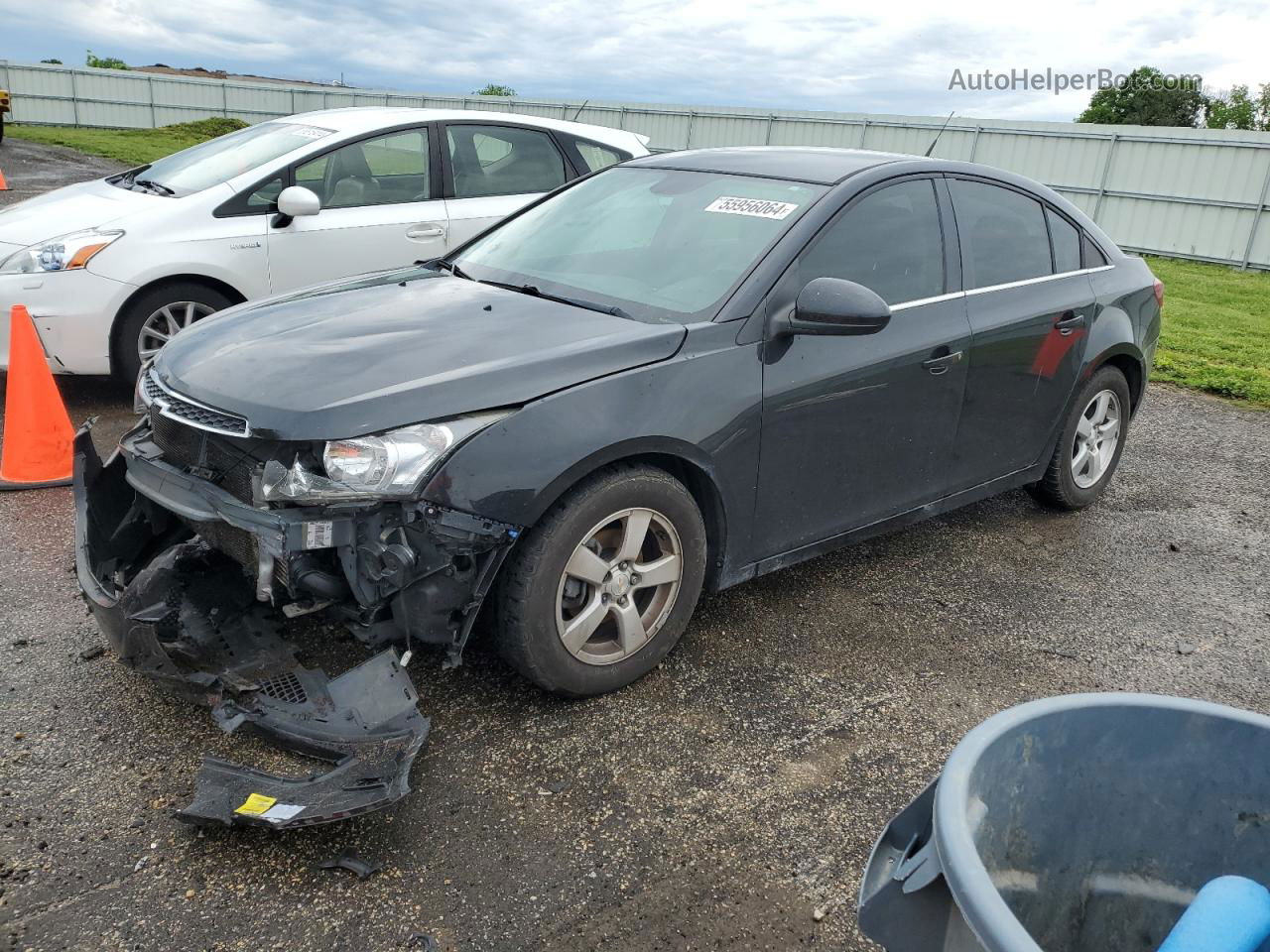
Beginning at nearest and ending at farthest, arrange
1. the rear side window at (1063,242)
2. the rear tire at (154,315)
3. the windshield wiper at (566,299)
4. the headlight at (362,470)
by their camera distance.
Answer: the headlight at (362,470) < the windshield wiper at (566,299) < the rear side window at (1063,242) < the rear tire at (154,315)

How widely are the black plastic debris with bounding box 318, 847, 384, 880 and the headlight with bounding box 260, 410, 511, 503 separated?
2.95 feet

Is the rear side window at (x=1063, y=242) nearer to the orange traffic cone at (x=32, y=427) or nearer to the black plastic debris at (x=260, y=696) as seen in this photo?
the black plastic debris at (x=260, y=696)

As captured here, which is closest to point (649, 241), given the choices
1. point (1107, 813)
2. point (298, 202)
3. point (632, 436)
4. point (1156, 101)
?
point (632, 436)

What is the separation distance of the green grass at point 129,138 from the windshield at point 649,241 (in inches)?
721

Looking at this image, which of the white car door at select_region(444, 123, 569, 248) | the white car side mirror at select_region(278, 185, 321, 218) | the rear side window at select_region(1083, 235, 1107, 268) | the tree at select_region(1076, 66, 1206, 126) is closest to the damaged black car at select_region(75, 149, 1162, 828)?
the rear side window at select_region(1083, 235, 1107, 268)

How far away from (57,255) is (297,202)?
127cm

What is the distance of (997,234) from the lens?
14.3 feet

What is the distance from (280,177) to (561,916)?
5.00 m

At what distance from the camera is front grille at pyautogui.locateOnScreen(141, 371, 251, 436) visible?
282 centimetres

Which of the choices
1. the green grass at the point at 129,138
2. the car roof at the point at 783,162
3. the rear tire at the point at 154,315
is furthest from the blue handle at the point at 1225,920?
the green grass at the point at 129,138

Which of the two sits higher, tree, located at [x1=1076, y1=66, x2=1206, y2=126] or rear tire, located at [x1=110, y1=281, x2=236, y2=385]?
tree, located at [x1=1076, y1=66, x2=1206, y2=126]

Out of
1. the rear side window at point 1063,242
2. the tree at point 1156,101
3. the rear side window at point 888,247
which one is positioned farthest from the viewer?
the tree at point 1156,101

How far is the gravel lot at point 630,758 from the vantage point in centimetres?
237

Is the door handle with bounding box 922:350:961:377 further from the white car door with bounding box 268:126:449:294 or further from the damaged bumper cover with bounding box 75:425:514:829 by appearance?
the white car door with bounding box 268:126:449:294
